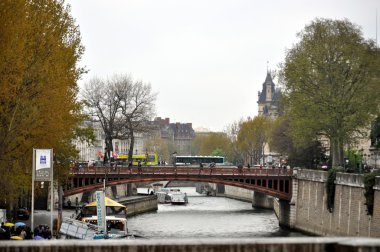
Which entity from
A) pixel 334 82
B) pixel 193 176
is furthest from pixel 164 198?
pixel 334 82

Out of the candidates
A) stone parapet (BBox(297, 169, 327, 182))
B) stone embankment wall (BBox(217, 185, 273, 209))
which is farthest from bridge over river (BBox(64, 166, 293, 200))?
stone embankment wall (BBox(217, 185, 273, 209))

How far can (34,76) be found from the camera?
42000 mm

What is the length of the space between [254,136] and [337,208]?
103 meters

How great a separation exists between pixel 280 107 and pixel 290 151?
81.3 ft

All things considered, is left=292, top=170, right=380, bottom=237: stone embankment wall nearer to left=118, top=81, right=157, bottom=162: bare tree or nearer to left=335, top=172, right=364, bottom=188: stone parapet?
left=335, top=172, right=364, bottom=188: stone parapet

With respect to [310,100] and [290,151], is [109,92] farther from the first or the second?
[310,100]

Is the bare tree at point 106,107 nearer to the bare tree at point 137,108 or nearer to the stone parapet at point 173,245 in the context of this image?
the bare tree at point 137,108

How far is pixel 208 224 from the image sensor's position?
252 ft

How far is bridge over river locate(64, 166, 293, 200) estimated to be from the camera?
80.6 m

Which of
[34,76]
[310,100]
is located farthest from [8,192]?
[310,100]

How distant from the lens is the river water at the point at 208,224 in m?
66.2

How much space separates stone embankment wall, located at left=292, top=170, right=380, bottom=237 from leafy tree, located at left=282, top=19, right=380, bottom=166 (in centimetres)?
Answer: 417

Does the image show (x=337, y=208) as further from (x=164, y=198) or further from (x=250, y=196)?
(x=164, y=198)

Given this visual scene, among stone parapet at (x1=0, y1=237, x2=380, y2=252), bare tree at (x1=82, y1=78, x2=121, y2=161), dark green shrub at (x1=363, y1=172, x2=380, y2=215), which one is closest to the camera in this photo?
stone parapet at (x1=0, y1=237, x2=380, y2=252)
